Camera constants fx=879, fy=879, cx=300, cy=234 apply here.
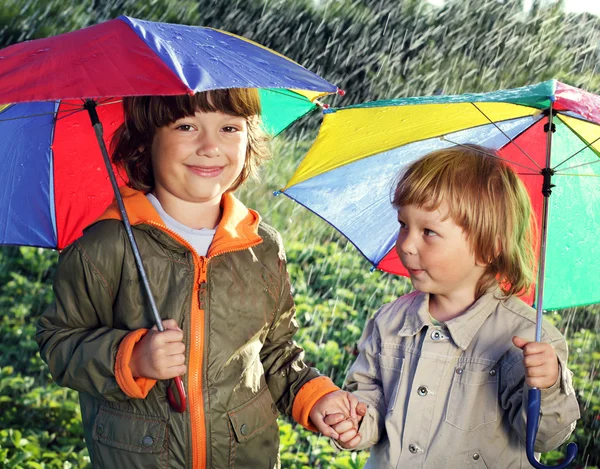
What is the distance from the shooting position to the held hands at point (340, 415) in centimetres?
248

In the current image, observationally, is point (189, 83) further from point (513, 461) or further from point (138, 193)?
point (513, 461)

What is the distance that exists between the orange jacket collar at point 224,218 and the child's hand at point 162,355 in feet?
0.99

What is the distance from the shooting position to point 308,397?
265 centimetres

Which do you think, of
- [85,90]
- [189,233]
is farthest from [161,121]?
[85,90]

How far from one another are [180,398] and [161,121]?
2.60 feet

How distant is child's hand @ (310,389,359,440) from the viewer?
2.52 m

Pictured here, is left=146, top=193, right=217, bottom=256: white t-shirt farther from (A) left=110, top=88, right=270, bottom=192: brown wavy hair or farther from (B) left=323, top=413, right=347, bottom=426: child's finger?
(B) left=323, top=413, right=347, bottom=426: child's finger

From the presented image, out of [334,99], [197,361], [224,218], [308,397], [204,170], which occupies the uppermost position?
[334,99]

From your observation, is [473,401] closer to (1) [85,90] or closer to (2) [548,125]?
(2) [548,125]

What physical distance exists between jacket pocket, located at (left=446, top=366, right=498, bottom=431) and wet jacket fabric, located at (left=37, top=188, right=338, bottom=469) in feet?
1.84

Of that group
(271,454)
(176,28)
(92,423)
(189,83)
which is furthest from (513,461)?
(176,28)

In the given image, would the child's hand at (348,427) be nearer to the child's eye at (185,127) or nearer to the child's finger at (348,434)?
the child's finger at (348,434)

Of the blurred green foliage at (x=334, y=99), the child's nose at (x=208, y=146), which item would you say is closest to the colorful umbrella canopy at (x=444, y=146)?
the child's nose at (x=208, y=146)

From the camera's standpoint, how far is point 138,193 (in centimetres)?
256
